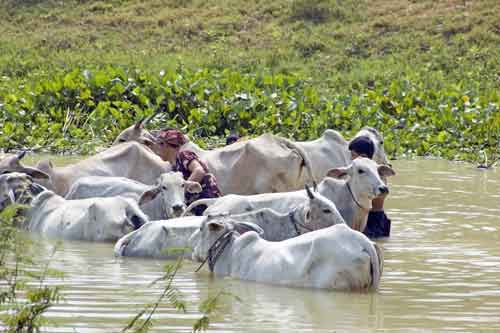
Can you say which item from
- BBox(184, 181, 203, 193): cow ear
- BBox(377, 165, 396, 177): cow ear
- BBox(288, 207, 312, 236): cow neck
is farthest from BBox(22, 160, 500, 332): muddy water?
BBox(184, 181, 203, 193): cow ear

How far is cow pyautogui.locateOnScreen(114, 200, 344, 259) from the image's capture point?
9.15 m

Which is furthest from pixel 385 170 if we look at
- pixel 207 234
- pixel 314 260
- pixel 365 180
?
pixel 314 260

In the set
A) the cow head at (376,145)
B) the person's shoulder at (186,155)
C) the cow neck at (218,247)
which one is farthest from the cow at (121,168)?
the cow neck at (218,247)

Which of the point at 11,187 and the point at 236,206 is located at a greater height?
the point at 236,206

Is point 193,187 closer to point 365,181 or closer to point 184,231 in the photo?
point 184,231

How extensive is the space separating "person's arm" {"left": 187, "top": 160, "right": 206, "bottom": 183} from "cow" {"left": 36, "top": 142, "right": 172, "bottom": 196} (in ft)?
2.33

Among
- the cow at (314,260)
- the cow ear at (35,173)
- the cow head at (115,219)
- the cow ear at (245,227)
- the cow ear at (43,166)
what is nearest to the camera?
the cow at (314,260)

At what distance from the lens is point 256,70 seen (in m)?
23.8

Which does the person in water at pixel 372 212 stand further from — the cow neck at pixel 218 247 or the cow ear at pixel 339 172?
the cow neck at pixel 218 247

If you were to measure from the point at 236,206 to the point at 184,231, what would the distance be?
2.04 feet

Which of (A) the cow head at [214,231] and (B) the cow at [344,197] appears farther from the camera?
(B) the cow at [344,197]

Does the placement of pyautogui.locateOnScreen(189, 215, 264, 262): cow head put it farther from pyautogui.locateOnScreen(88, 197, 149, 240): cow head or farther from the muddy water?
pyautogui.locateOnScreen(88, 197, 149, 240): cow head

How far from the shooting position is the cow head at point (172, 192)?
10.1 m

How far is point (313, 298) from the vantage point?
754 cm
